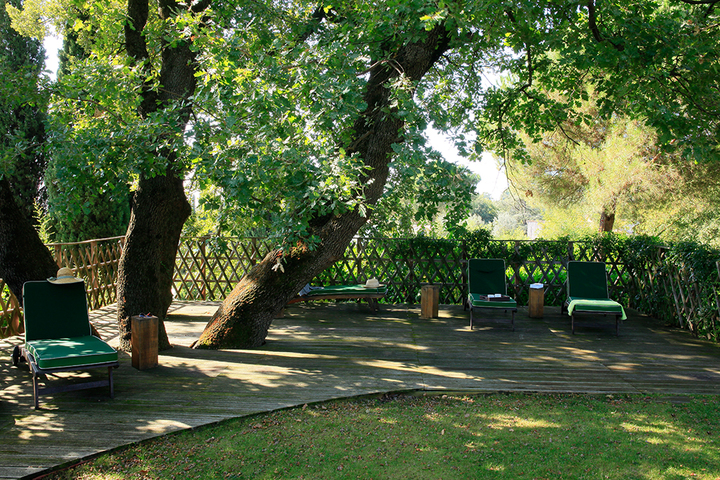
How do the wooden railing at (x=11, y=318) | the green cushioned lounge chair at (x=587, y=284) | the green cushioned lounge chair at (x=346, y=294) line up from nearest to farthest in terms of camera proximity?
the wooden railing at (x=11, y=318) → the green cushioned lounge chair at (x=587, y=284) → the green cushioned lounge chair at (x=346, y=294)

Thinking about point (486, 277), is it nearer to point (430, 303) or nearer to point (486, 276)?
point (486, 276)

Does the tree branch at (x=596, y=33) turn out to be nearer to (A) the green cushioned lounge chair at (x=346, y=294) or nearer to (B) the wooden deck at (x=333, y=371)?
(B) the wooden deck at (x=333, y=371)

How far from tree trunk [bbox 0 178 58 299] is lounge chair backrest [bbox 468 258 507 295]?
446 centimetres

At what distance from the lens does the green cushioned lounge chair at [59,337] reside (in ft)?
11.1

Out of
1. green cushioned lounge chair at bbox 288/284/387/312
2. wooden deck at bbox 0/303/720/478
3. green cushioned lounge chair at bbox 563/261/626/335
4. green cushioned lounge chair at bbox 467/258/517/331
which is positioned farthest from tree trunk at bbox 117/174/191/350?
green cushioned lounge chair at bbox 563/261/626/335

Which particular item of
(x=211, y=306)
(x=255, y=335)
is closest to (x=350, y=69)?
(x=255, y=335)

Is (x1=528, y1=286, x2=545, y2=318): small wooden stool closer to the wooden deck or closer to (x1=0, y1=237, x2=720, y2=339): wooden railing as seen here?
the wooden deck

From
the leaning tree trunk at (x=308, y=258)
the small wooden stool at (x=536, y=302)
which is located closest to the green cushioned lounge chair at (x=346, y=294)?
the leaning tree trunk at (x=308, y=258)

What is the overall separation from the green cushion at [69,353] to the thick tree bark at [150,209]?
3.43ft

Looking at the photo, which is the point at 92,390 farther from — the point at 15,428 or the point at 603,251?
Answer: the point at 603,251

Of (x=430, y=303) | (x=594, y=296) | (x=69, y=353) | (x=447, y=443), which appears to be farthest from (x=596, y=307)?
(x=69, y=353)

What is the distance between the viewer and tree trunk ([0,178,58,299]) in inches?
164

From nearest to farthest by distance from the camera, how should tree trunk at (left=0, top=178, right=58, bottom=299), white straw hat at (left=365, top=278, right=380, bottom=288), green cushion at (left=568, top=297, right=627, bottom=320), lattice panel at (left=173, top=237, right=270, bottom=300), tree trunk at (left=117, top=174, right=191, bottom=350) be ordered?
tree trunk at (left=0, top=178, right=58, bottom=299), tree trunk at (left=117, top=174, right=191, bottom=350), green cushion at (left=568, top=297, right=627, bottom=320), white straw hat at (left=365, top=278, right=380, bottom=288), lattice panel at (left=173, top=237, right=270, bottom=300)

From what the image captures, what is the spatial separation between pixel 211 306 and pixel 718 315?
5.91 metres
